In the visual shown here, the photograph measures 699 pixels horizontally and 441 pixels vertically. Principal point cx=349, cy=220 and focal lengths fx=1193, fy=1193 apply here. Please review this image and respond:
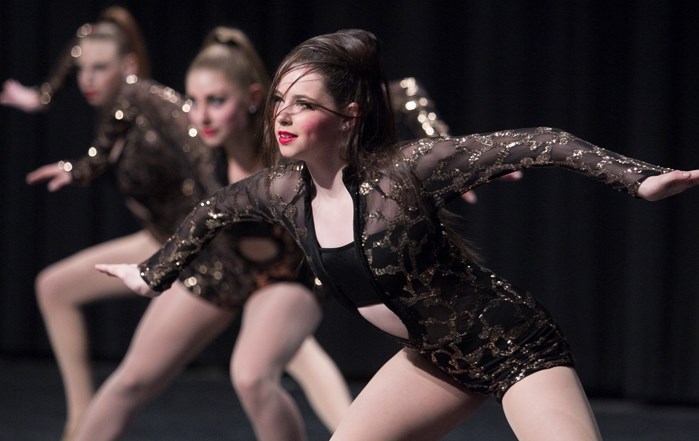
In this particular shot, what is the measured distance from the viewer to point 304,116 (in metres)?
2.54

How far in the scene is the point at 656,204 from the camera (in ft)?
16.9

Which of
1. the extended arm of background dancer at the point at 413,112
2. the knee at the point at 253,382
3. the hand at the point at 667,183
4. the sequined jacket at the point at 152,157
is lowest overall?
the knee at the point at 253,382

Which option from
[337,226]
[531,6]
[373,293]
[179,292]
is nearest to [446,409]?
[373,293]

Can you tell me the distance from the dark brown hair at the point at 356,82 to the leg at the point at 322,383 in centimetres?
142

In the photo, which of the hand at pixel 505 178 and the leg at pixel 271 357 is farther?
the leg at pixel 271 357

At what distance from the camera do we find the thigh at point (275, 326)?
346 cm

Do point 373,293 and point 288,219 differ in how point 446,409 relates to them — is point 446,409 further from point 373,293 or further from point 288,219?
point 288,219

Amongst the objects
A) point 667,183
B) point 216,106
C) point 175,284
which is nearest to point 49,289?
point 175,284

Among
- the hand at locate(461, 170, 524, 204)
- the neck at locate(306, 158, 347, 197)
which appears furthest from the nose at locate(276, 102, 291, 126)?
the hand at locate(461, 170, 524, 204)

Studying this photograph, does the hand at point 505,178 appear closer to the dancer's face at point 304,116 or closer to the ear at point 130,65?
the dancer's face at point 304,116

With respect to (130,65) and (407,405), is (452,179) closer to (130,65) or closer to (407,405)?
(407,405)

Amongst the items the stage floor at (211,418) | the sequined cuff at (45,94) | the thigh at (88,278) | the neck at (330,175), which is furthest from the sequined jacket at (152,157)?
the neck at (330,175)

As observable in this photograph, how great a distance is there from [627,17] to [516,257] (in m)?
1.19

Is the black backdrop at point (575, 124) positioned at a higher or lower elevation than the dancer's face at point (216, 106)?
lower
